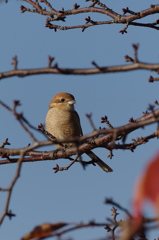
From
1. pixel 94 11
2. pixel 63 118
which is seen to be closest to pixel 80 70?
pixel 94 11

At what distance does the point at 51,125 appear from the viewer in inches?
312

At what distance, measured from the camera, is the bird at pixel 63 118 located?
26.0 feet

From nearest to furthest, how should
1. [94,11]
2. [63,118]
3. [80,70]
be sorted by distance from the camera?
[80,70] < [94,11] < [63,118]

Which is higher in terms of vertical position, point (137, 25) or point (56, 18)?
point (56, 18)

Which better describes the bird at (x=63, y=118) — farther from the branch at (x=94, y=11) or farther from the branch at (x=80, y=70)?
the branch at (x=80, y=70)

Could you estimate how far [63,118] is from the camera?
809 cm

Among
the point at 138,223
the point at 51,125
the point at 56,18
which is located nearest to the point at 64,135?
the point at 51,125

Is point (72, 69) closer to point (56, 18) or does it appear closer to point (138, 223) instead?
point (138, 223)

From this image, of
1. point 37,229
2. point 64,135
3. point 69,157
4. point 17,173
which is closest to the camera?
point 37,229

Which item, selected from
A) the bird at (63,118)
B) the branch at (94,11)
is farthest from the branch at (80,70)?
the bird at (63,118)

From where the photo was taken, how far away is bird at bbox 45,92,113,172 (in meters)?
7.92

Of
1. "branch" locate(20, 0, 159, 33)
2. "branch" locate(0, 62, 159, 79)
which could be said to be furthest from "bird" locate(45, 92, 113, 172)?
"branch" locate(0, 62, 159, 79)

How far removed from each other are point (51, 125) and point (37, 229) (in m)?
6.46

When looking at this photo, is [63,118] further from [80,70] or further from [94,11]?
[80,70]
